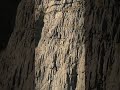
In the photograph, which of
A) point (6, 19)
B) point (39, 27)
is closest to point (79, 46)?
point (39, 27)

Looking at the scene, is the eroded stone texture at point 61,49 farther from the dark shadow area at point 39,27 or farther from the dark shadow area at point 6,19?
the dark shadow area at point 6,19

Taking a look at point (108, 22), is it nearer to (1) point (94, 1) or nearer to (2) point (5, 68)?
(1) point (94, 1)

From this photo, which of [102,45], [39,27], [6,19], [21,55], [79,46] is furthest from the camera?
[6,19]

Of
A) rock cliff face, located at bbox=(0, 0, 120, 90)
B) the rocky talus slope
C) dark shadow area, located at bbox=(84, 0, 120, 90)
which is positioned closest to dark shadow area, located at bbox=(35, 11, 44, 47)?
rock cliff face, located at bbox=(0, 0, 120, 90)

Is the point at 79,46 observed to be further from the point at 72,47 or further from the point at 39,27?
the point at 39,27

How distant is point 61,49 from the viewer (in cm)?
375

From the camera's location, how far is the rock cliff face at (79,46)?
347cm

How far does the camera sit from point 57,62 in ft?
12.3

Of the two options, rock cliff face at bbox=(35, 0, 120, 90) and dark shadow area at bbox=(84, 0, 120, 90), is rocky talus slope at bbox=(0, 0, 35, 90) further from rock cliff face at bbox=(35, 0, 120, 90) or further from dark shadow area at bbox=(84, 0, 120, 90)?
dark shadow area at bbox=(84, 0, 120, 90)

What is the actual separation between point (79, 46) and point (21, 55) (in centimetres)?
93

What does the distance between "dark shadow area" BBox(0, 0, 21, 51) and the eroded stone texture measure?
42.2 inches

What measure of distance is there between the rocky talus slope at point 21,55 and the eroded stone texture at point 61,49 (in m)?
0.22

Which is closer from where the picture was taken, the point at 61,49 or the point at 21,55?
the point at 61,49

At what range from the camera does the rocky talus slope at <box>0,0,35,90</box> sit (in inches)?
163
